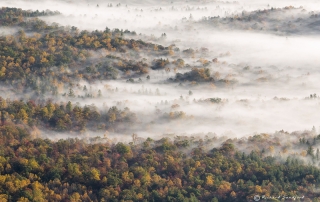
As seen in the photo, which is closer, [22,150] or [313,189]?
[313,189]

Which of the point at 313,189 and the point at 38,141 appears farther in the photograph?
the point at 38,141

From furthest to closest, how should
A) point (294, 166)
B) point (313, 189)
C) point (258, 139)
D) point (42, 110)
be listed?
point (42, 110) → point (258, 139) → point (294, 166) → point (313, 189)

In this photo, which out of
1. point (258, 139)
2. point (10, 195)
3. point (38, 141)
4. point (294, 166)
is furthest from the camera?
point (258, 139)

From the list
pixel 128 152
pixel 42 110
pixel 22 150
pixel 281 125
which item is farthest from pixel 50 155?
pixel 281 125

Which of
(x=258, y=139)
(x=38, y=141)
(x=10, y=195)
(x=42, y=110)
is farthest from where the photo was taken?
(x=42, y=110)

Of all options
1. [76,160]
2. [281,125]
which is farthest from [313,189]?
[76,160]

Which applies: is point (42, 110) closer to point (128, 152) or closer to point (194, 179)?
point (128, 152)

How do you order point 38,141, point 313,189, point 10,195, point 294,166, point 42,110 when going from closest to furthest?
A: 1. point 10,195
2. point 313,189
3. point 294,166
4. point 38,141
5. point 42,110

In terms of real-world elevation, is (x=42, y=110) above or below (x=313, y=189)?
above

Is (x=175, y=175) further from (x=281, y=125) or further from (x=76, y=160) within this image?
(x=281, y=125)
